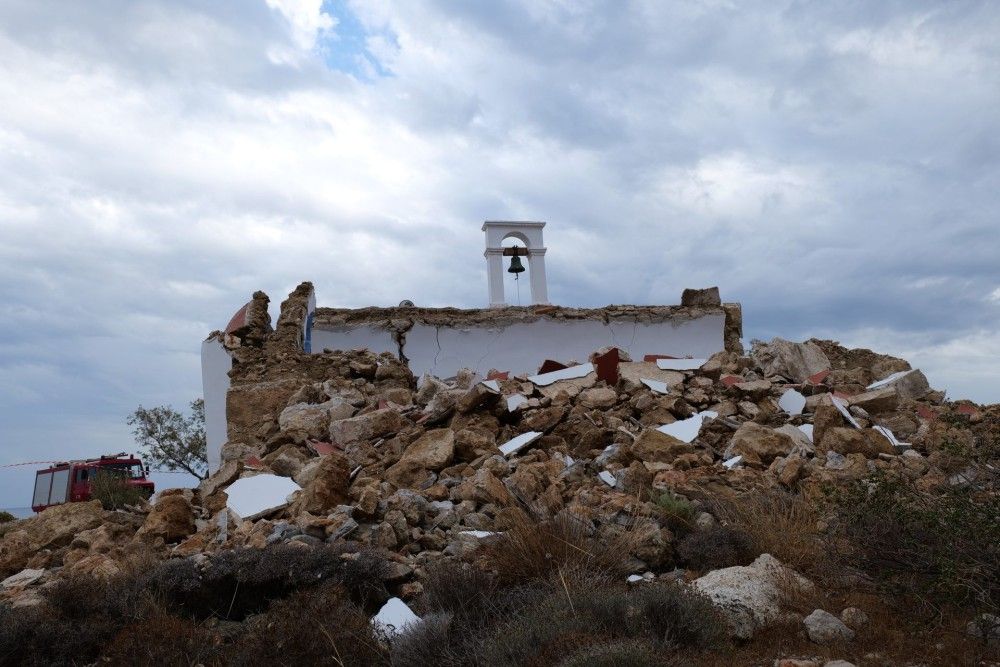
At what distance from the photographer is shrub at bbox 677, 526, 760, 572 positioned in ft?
17.4

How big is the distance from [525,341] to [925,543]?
981 cm

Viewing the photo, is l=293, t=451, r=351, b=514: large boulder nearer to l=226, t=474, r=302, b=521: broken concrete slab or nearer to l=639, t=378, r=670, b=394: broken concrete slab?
l=226, t=474, r=302, b=521: broken concrete slab

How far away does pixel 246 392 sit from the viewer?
9945 mm

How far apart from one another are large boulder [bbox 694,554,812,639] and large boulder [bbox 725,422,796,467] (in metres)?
2.36

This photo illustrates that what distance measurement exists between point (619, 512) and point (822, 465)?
Answer: 2.21 m

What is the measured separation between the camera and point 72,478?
1603cm

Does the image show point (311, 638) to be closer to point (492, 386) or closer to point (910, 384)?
point (492, 386)

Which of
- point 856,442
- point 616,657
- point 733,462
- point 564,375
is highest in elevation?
point 564,375

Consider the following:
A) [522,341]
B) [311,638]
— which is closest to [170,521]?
[311,638]

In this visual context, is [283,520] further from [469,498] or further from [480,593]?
[480,593]

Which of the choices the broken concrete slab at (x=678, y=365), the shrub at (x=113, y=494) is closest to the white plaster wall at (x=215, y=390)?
the shrub at (x=113, y=494)

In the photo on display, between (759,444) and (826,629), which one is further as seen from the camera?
(759,444)

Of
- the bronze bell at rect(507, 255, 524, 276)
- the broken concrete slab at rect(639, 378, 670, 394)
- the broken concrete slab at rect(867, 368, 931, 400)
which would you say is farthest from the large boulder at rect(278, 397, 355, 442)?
the bronze bell at rect(507, 255, 524, 276)

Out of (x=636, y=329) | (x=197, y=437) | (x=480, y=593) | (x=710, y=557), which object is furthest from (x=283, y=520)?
(x=197, y=437)
